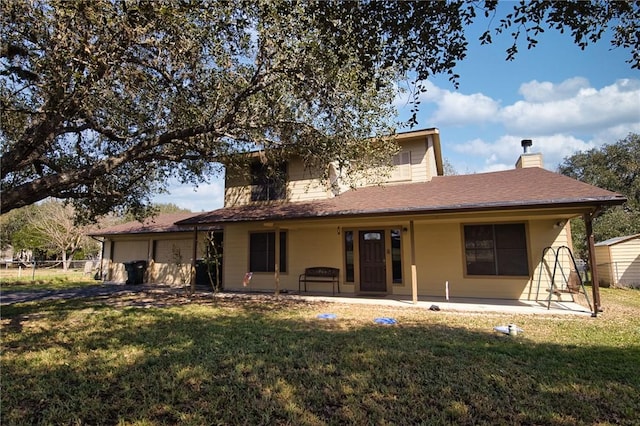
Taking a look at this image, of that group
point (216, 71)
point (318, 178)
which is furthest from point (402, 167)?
point (216, 71)

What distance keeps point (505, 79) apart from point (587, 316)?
5462 millimetres

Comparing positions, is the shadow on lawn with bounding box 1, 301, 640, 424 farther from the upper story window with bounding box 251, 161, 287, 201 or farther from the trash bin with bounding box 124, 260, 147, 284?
the trash bin with bounding box 124, 260, 147, 284

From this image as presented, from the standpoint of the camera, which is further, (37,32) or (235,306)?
(235,306)

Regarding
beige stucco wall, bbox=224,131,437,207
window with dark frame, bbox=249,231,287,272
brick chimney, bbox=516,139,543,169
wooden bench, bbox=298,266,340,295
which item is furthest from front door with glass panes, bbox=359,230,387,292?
brick chimney, bbox=516,139,543,169

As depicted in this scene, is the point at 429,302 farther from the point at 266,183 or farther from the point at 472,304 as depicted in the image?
the point at 266,183

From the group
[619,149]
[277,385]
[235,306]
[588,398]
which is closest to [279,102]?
[235,306]

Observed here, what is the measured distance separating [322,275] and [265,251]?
2.61 metres

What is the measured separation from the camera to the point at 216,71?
25.0ft

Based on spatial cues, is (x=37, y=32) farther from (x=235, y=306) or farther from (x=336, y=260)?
(x=336, y=260)

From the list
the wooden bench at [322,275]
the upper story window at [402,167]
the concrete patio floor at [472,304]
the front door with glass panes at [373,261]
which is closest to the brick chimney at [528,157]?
the upper story window at [402,167]

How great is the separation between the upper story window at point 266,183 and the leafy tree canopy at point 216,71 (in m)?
2.49

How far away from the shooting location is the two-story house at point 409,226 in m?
9.04

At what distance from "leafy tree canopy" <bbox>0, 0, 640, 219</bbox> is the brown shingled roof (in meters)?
1.44

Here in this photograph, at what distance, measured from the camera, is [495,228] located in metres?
10.2
